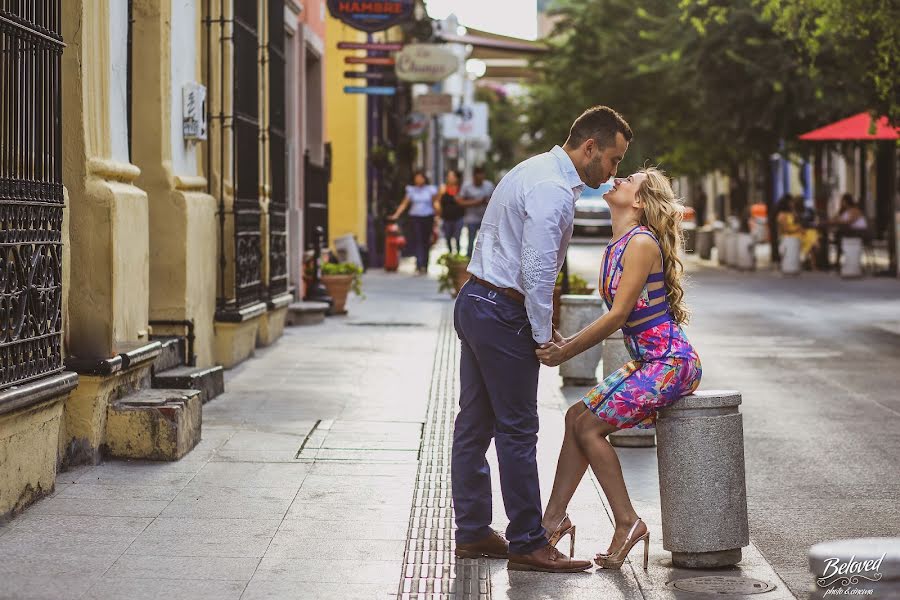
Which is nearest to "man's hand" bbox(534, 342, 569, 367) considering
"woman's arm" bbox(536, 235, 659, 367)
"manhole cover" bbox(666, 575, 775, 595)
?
"woman's arm" bbox(536, 235, 659, 367)

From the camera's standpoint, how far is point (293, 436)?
936cm

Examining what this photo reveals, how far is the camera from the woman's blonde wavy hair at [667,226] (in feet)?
20.3

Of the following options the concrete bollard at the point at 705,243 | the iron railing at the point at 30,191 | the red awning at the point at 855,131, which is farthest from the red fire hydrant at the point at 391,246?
the iron railing at the point at 30,191

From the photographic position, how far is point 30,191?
7113 millimetres

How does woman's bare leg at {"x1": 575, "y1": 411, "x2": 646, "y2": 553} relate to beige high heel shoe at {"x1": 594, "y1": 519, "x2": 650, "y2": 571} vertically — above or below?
above

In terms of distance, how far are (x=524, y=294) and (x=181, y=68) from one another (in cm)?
613

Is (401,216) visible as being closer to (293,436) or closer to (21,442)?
(293,436)

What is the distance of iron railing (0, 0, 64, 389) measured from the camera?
22.6 ft

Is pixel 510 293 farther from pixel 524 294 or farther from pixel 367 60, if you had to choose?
pixel 367 60

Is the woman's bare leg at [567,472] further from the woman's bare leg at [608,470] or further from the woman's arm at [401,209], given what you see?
the woman's arm at [401,209]

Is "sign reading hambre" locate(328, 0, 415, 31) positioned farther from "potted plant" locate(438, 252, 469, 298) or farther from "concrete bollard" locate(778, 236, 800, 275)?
"concrete bollard" locate(778, 236, 800, 275)

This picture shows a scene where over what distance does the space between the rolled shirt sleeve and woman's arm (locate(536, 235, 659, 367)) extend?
0.36ft

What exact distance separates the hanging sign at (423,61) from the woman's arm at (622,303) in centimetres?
2027

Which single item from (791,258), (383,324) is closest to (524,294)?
(383,324)
